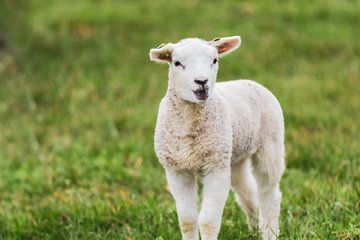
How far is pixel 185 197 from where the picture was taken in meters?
4.92

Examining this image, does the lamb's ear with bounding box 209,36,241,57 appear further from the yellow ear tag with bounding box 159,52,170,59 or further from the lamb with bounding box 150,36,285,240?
the yellow ear tag with bounding box 159,52,170,59

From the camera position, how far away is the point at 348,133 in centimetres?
883

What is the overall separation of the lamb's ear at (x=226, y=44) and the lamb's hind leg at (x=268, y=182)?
3.02 ft

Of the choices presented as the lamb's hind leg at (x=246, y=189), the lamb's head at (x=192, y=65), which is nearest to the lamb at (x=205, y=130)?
the lamb's head at (x=192, y=65)

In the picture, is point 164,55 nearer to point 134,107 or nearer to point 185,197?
point 185,197

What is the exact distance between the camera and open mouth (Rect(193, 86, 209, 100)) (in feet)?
14.6

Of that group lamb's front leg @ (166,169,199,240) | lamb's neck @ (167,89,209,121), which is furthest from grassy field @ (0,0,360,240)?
lamb's neck @ (167,89,209,121)

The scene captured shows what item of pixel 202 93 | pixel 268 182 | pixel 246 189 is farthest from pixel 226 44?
pixel 246 189

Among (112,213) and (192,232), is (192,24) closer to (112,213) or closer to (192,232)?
(112,213)

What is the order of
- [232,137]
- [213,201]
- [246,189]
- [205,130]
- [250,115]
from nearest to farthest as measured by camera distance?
[213,201] → [205,130] → [232,137] → [250,115] → [246,189]

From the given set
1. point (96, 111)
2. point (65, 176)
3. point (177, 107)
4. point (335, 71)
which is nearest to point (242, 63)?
point (335, 71)

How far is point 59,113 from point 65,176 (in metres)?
2.76

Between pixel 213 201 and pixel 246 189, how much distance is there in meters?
1.15

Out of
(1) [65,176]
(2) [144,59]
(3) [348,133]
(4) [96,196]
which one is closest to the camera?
(4) [96,196]
